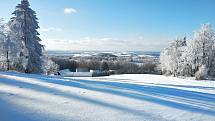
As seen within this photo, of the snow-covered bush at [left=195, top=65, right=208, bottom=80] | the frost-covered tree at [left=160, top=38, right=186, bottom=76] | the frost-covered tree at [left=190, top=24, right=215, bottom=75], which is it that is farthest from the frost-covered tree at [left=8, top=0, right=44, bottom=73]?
the frost-covered tree at [left=160, top=38, right=186, bottom=76]

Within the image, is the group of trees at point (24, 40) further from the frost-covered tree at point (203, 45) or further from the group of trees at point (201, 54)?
the frost-covered tree at point (203, 45)

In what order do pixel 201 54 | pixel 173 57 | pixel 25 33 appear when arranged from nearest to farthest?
1. pixel 25 33
2. pixel 201 54
3. pixel 173 57

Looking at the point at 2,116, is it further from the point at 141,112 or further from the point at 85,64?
the point at 85,64

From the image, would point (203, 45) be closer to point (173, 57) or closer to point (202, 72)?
point (202, 72)

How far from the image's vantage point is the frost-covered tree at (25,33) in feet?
96.2

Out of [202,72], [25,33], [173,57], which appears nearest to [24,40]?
[25,33]

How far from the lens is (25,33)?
98.0 feet

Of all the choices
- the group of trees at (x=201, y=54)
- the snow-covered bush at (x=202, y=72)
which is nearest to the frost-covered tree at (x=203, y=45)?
the group of trees at (x=201, y=54)

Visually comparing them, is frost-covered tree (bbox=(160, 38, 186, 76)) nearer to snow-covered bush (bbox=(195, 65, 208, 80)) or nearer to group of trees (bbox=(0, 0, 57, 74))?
snow-covered bush (bbox=(195, 65, 208, 80))

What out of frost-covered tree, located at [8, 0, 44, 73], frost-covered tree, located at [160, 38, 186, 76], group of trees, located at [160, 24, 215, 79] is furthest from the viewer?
frost-covered tree, located at [160, 38, 186, 76]

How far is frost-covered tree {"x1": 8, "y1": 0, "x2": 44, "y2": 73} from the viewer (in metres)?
29.3

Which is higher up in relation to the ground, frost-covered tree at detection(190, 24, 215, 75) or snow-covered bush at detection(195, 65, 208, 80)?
frost-covered tree at detection(190, 24, 215, 75)

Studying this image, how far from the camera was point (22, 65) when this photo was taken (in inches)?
1158

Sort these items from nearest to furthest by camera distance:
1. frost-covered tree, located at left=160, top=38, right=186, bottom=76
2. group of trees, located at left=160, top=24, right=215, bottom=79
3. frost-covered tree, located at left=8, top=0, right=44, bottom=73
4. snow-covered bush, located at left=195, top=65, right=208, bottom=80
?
frost-covered tree, located at left=8, top=0, right=44, bottom=73 < snow-covered bush, located at left=195, top=65, right=208, bottom=80 < group of trees, located at left=160, top=24, right=215, bottom=79 < frost-covered tree, located at left=160, top=38, right=186, bottom=76
